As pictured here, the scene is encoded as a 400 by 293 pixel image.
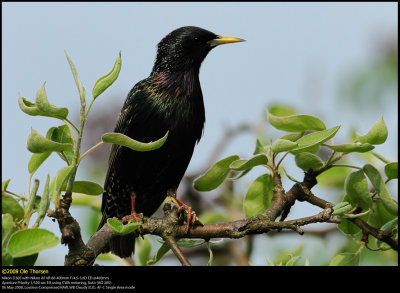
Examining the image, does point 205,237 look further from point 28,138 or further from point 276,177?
point 28,138

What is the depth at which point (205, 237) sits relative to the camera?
2.41 meters

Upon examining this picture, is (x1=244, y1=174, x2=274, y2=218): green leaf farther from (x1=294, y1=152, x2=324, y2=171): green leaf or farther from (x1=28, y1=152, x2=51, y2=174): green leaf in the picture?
(x1=28, y1=152, x2=51, y2=174): green leaf

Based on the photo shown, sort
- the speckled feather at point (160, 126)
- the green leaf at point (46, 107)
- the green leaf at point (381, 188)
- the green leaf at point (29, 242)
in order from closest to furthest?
the green leaf at point (29, 242)
the green leaf at point (46, 107)
the green leaf at point (381, 188)
the speckled feather at point (160, 126)

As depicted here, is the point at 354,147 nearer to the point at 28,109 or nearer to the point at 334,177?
the point at 334,177

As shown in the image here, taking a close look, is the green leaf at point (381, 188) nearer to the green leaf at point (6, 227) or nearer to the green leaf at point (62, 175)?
the green leaf at point (62, 175)

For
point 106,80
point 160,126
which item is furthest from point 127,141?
point 160,126

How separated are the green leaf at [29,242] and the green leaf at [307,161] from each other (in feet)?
3.97

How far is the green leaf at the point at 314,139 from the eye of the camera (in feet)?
6.93

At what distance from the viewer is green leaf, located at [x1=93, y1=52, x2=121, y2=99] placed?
1811mm

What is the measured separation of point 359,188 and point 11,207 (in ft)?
4.47

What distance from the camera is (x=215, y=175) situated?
7.98 feet

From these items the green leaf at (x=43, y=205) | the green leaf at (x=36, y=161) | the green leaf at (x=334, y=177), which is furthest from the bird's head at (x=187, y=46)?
the green leaf at (x=43, y=205)
